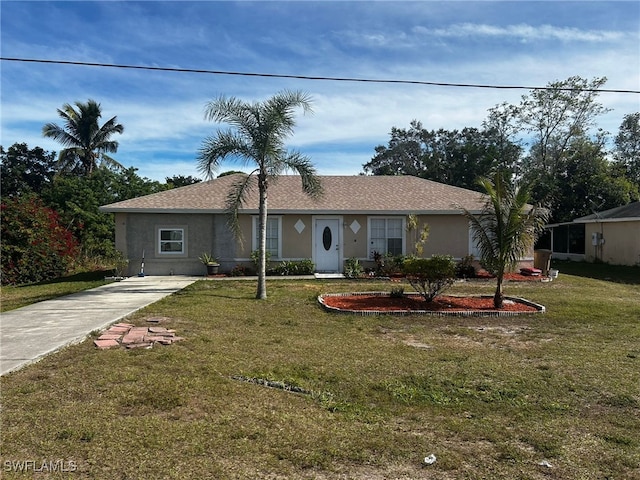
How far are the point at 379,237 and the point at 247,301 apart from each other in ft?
28.3

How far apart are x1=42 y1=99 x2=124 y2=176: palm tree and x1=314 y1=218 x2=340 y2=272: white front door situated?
22309 millimetres

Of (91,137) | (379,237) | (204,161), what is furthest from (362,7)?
(91,137)

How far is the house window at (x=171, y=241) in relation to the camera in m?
18.0

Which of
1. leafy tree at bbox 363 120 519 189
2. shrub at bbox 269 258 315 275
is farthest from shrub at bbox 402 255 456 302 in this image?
leafy tree at bbox 363 120 519 189

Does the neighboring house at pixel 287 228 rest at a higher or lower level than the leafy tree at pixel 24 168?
lower

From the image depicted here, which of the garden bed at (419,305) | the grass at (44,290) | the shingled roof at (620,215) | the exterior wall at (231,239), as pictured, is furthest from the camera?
the shingled roof at (620,215)

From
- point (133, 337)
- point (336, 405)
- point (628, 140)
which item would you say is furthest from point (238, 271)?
point (628, 140)

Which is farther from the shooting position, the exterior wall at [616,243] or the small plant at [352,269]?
the exterior wall at [616,243]

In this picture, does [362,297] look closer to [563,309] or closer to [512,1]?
[563,309]

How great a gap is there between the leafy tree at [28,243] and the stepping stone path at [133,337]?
10.9 m

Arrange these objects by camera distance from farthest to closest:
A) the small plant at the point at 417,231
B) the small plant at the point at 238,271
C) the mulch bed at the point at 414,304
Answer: the small plant at the point at 238,271 → the small plant at the point at 417,231 → the mulch bed at the point at 414,304

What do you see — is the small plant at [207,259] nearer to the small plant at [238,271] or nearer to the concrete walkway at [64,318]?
the small plant at [238,271]

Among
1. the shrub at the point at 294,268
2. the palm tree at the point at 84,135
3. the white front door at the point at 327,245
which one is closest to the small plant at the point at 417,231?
the white front door at the point at 327,245

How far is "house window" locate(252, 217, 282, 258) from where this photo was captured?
723 inches
